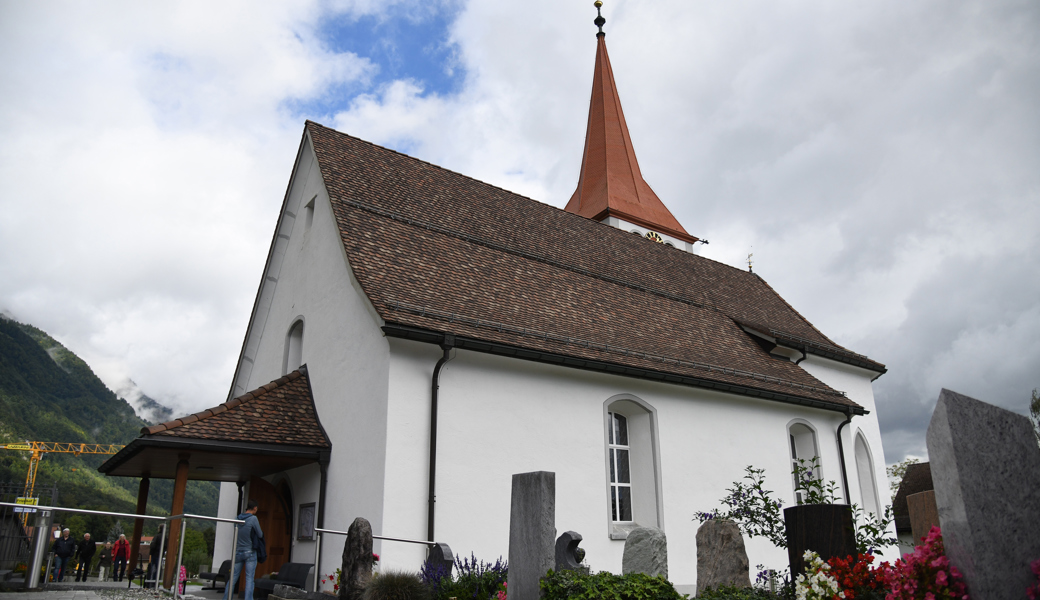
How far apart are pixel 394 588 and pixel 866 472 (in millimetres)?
13874

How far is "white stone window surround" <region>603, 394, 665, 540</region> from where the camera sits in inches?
445

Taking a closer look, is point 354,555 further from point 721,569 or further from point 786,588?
point 786,588

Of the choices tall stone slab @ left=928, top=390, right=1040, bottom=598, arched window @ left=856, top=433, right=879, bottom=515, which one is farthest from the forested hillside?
tall stone slab @ left=928, top=390, right=1040, bottom=598

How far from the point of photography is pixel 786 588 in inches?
226

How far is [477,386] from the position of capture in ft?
33.2

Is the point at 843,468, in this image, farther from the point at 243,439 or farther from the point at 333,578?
the point at 243,439

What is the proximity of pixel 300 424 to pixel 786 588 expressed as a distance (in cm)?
751

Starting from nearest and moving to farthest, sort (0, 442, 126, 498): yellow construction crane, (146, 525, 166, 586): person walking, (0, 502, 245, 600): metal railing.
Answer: (0, 502, 245, 600): metal railing, (146, 525, 166, 586): person walking, (0, 442, 126, 498): yellow construction crane

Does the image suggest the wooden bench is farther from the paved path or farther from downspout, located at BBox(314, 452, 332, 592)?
the paved path

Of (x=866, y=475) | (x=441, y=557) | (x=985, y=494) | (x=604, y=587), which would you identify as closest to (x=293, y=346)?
(x=441, y=557)

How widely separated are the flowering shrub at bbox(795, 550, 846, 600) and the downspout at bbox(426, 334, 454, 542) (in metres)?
5.31

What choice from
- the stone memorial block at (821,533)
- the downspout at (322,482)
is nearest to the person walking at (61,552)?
the downspout at (322,482)

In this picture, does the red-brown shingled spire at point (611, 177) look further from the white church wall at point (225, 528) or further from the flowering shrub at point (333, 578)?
the flowering shrub at point (333, 578)

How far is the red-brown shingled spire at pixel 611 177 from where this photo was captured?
26.7 m
